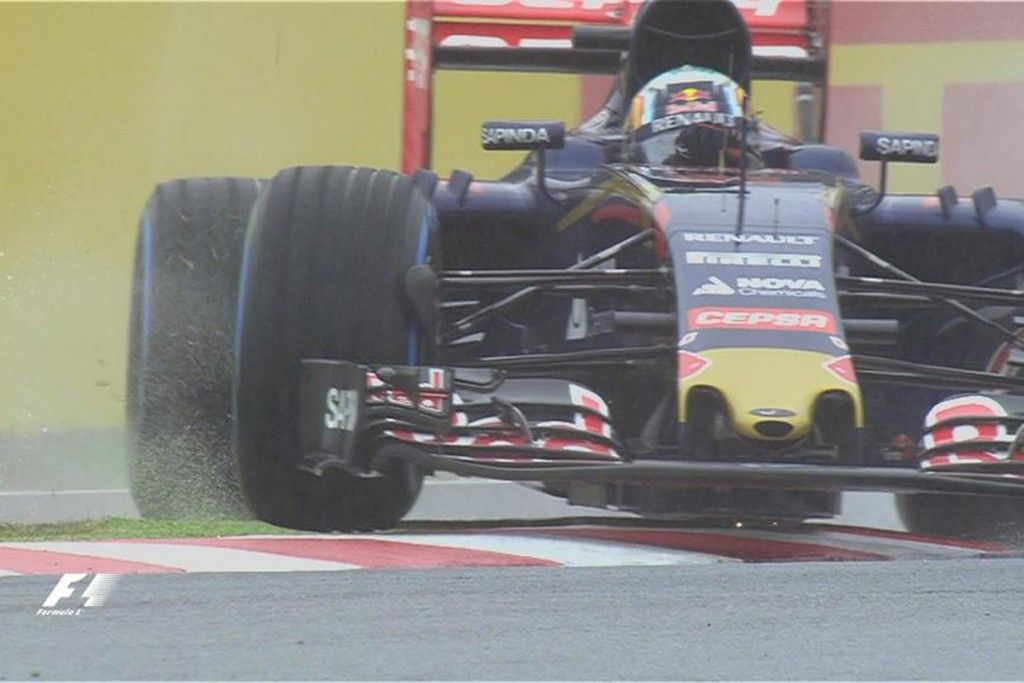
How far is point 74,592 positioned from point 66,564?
1.60ft

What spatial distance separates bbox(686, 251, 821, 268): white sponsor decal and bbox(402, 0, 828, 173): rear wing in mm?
2291

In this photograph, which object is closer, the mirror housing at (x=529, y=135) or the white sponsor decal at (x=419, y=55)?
the mirror housing at (x=529, y=135)

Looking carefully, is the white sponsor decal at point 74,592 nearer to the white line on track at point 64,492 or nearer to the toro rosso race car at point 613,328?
the toro rosso race car at point 613,328

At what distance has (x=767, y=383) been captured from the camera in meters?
4.76

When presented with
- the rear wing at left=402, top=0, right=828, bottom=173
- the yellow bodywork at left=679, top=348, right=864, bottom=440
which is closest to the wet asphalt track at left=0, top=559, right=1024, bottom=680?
the yellow bodywork at left=679, top=348, right=864, bottom=440

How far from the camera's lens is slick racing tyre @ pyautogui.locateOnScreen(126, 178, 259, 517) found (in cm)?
577

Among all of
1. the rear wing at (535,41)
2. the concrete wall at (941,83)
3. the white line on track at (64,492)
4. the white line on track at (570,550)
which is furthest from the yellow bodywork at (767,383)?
the concrete wall at (941,83)

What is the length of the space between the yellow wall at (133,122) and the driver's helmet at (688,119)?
2.93 metres

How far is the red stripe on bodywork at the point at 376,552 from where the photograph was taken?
4.51 metres

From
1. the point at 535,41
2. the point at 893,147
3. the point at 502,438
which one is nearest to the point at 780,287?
the point at 502,438

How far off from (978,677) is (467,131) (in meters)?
6.61

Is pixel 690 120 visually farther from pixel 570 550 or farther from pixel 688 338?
pixel 570 550

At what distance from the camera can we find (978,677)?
3346mm

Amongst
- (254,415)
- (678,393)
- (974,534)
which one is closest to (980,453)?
(678,393)
